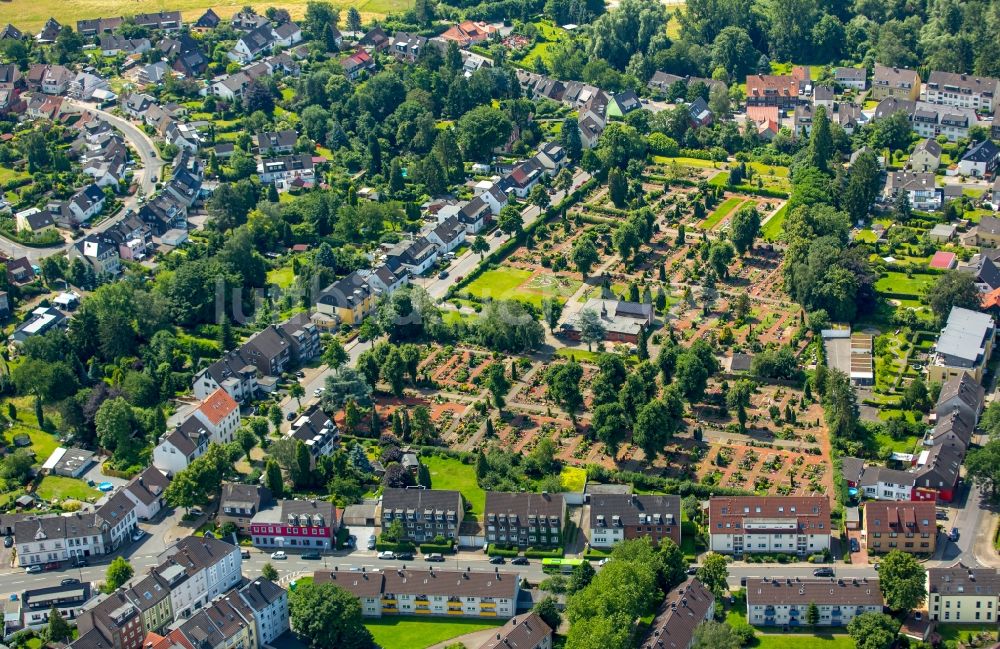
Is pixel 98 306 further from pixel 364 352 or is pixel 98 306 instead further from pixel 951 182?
pixel 951 182

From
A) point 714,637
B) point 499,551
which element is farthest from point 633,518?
point 714,637

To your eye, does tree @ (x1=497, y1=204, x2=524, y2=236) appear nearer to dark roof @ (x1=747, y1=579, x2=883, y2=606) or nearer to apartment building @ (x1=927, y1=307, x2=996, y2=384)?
apartment building @ (x1=927, y1=307, x2=996, y2=384)

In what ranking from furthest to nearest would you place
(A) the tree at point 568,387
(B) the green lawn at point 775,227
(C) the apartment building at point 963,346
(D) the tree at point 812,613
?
(B) the green lawn at point 775,227 → (C) the apartment building at point 963,346 → (A) the tree at point 568,387 → (D) the tree at point 812,613

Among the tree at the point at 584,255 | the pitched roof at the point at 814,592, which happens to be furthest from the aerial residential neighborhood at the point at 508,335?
the tree at the point at 584,255

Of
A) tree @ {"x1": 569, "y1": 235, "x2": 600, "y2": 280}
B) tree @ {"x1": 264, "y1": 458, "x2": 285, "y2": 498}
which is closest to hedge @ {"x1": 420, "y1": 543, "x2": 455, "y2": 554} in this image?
tree @ {"x1": 264, "y1": 458, "x2": 285, "y2": 498}

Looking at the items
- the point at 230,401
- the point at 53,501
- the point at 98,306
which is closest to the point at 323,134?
the point at 98,306

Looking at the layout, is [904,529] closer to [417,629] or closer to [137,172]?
[417,629]

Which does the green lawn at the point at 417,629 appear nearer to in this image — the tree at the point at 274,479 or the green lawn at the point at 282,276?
the tree at the point at 274,479

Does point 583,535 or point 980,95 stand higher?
point 980,95
